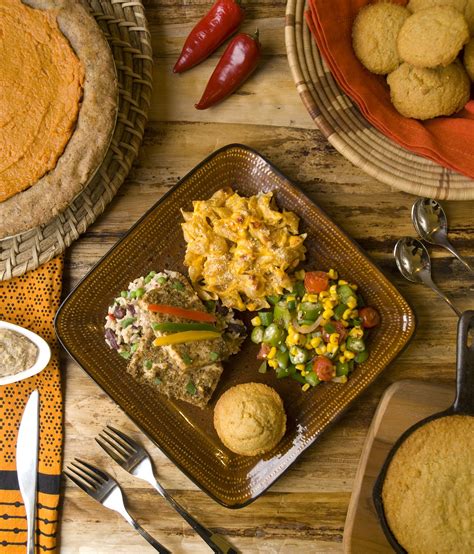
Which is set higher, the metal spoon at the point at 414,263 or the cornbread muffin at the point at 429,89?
the cornbread muffin at the point at 429,89

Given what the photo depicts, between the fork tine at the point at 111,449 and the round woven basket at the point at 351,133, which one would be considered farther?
the fork tine at the point at 111,449

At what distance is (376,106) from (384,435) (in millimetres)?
1972

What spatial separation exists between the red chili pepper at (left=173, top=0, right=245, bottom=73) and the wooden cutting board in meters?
2.43

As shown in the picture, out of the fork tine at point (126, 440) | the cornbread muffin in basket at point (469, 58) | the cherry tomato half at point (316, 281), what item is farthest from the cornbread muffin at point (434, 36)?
the fork tine at point (126, 440)

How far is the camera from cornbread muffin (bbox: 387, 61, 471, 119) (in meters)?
3.27

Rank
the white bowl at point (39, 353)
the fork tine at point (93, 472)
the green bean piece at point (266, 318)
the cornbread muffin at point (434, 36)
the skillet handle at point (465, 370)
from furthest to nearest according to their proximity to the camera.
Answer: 1. the fork tine at point (93, 472)
2. the green bean piece at point (266, 318)
3. the white bowl at point (39, 353)
4. the skillet handle at point (465, 370)
5. the cornbread muffin at point (434, 36)

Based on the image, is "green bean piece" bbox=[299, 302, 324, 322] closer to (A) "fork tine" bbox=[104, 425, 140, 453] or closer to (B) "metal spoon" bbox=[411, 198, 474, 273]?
(B) "metal spoon" bbox=[411, 198, 474, 273]

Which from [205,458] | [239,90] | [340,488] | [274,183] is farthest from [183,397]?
[239,90]

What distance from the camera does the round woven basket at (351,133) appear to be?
342 centimetres

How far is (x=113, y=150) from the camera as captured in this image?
372 cm

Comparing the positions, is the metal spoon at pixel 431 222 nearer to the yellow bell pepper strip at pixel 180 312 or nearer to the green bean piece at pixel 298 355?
the green bean piece at pixel 298 355

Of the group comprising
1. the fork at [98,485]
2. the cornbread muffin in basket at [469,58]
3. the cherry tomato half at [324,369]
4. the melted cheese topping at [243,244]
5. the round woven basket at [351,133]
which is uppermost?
the cornbread muffin in basket at [469,58]

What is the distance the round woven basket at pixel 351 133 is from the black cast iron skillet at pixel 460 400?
2.56 ft

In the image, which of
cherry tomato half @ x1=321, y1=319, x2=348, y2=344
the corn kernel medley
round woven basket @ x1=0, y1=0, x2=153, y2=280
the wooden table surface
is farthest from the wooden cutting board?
round woven basket @ x1=0, y1=0, x2=153, y2=280
